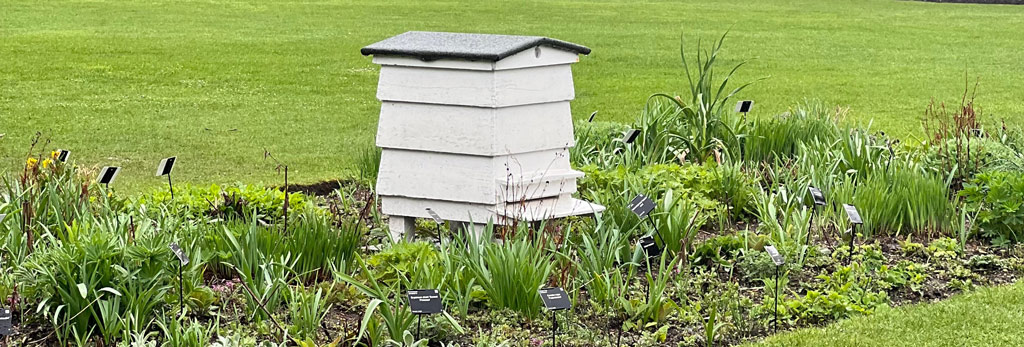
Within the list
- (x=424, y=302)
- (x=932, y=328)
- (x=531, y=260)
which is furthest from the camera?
(x=531, y=260)

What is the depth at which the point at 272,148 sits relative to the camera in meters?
9.48

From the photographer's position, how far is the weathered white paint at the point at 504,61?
532cm

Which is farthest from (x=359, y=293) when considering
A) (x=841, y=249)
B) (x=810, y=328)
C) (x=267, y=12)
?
(x=267, y=12)

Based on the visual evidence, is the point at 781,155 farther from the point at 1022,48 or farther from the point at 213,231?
the point at 1022,48

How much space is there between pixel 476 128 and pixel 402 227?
2.27 ft

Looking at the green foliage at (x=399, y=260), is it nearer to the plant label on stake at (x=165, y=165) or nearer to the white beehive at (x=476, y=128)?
the white beehive at (x=476, y=128)

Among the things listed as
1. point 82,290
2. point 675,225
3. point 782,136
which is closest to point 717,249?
point 675,225

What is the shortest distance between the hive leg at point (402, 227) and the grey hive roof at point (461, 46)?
A: 80cm

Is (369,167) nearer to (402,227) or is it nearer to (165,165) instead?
(402,227)

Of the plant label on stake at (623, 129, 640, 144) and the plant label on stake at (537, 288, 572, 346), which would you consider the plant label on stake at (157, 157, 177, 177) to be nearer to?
the plant label on stake at (537, 288, 572, 346)

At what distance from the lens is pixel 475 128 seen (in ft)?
17.9

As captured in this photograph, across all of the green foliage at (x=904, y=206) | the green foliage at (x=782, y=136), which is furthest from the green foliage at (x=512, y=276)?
the green foliage at (x=782, y=136)

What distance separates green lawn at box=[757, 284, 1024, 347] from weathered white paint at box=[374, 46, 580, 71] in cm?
163

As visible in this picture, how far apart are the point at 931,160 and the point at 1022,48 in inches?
480
